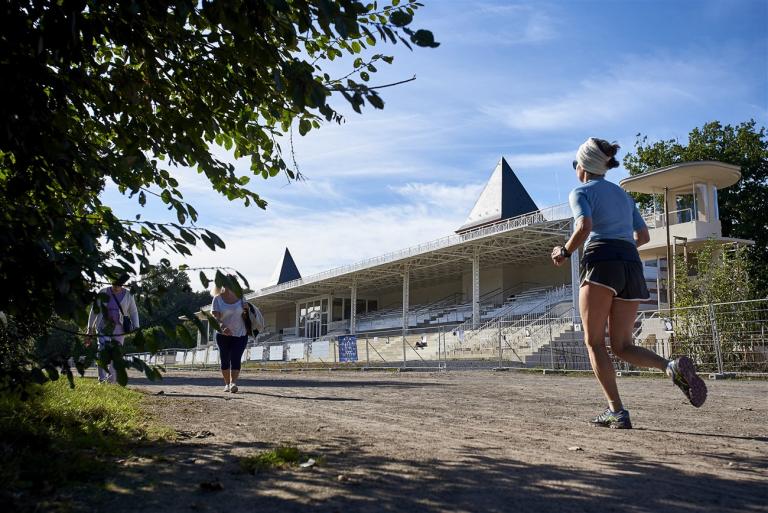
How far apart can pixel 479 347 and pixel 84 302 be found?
15.9 metres

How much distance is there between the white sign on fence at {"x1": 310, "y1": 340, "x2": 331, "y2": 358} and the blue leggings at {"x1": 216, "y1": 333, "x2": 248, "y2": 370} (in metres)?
14.0

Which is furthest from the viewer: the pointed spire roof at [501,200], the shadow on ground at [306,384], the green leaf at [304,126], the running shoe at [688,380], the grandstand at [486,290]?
the pointed spire roof at [501,200]

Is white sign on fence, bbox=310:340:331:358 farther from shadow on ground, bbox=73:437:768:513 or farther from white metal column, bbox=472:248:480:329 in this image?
shadow on ground, bbox=73:437:768:513

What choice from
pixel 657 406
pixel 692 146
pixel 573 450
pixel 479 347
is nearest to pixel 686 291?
pixel 479 347

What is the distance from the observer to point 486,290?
140 feet

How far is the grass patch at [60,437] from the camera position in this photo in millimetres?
2383

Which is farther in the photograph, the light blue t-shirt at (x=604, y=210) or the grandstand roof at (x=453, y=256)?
the grandstand roof at (x=453, y=256)

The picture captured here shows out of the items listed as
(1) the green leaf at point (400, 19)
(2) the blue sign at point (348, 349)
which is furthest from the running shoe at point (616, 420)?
(2) the blue sign at point (348, 349)

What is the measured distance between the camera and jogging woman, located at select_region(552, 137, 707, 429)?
3.85 meters

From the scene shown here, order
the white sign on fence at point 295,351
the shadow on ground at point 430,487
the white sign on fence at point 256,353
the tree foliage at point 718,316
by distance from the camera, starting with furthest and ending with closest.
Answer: the white sign on fence at point 256,353
the white sign on fence at point 295,351
the tree foliage at point 718,316
the shadow on ground at point 430,487

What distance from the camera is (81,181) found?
130 inches

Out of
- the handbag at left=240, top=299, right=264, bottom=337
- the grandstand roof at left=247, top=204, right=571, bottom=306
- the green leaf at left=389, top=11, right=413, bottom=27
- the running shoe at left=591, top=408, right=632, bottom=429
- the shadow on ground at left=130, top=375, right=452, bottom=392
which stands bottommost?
the shadow on ground at left=130, top=375, right=452, bottom=392

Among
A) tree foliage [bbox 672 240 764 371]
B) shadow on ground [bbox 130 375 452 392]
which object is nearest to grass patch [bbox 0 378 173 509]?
shadow on ground [bbox 130 375 452 392]

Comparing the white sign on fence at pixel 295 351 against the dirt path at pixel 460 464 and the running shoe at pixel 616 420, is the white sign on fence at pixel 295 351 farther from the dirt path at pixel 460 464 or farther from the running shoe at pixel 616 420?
the running shoe at pixel 616 420
